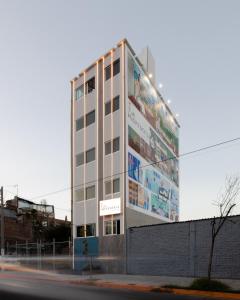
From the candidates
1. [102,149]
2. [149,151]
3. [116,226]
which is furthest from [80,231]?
[149,151]

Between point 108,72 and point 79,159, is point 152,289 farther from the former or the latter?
point 108,72

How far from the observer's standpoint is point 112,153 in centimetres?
4178

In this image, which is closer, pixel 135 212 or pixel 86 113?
pixel 135 212

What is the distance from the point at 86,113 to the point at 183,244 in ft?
63.4

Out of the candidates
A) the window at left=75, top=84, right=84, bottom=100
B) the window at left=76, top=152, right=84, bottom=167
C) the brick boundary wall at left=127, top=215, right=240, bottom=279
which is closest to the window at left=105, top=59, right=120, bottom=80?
the window at left=75, top=84, right=84, bottom=100

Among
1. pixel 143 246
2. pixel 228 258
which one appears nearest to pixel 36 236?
pixel 143 246

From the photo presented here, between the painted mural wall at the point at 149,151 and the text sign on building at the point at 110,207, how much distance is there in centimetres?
110

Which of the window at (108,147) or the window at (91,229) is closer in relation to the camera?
the window at (91,229)

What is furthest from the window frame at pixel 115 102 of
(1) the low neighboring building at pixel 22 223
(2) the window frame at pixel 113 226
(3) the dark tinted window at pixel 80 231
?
(1) the low neighboring building at pixel 22 223

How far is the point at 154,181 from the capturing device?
4972cm

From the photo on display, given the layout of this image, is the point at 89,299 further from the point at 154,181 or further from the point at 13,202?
the point at 13,202

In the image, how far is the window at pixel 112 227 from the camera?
1563 inches

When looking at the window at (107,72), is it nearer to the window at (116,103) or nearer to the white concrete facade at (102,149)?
the white concrete facade at (102,149)

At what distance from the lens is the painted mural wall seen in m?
42.3
